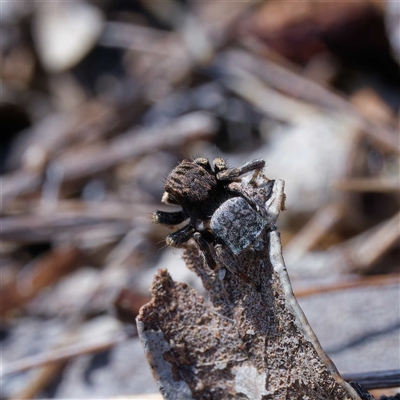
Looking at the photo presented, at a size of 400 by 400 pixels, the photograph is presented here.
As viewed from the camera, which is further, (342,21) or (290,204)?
(342,21)

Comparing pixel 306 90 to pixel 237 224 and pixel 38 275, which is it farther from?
pixel 237 224

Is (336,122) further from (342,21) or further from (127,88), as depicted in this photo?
(127,88)

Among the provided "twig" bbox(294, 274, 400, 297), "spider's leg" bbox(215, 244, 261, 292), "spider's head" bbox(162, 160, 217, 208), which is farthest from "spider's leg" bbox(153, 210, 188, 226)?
"twig" bbox(294, 274, 400, 297)

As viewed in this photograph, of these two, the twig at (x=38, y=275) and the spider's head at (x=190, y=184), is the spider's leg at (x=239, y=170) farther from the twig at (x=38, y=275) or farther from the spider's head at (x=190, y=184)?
the twig at (x=38, y=275)

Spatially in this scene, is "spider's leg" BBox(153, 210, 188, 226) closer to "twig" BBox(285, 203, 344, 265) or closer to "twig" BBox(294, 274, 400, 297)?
"twig" BBox(294, 274, 400, 297)

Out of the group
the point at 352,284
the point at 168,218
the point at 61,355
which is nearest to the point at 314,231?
the point at 352,284

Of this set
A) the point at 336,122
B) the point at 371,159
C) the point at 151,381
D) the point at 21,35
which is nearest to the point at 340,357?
the point at 151,381

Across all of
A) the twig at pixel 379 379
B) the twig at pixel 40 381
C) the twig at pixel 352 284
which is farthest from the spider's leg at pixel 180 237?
the twig at pixel 40 381
